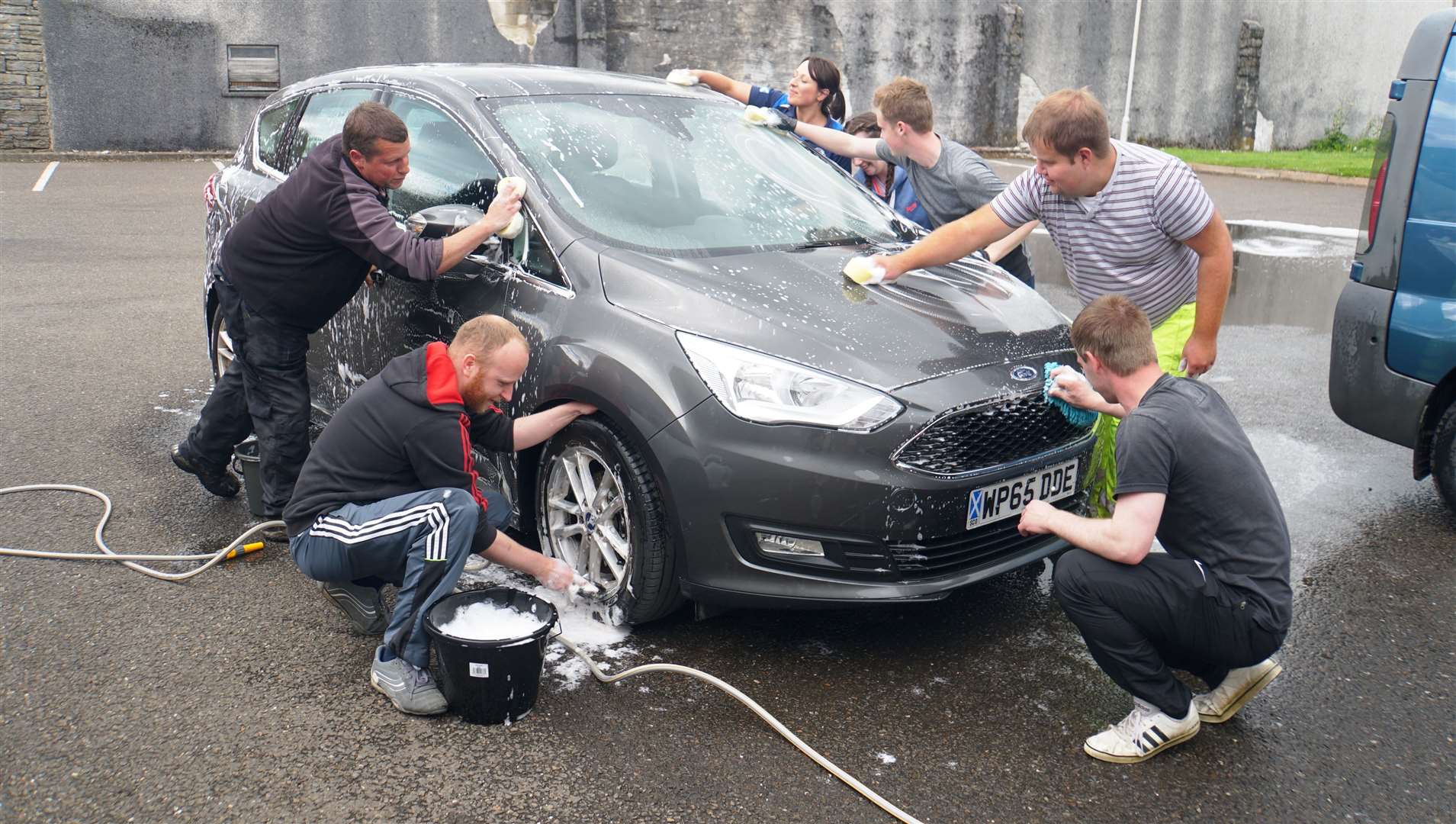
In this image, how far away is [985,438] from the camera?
3488 mm

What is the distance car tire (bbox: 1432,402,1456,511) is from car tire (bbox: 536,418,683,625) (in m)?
3.21

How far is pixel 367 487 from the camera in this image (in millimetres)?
3500

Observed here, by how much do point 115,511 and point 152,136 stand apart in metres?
16.3

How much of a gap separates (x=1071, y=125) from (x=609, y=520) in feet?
6.42

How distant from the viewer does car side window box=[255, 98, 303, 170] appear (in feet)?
17.5

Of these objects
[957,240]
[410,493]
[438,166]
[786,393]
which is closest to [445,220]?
[438,166]

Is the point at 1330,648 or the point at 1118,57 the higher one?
the point at 1118,57

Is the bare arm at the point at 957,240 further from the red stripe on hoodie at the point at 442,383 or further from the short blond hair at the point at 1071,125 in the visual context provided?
the red stripe on hoodie at the point at 442,383

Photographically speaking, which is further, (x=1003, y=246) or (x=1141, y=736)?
(x=1003, y=246)

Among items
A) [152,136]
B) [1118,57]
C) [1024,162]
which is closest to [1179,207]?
[152,136]

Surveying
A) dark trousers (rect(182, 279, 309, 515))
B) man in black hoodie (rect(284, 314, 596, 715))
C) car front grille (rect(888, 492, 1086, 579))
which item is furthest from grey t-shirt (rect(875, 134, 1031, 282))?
Result: dark trousers (rect(182, 279, 309, 515))

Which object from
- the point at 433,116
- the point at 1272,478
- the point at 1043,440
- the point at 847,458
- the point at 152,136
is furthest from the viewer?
the point at 152,136

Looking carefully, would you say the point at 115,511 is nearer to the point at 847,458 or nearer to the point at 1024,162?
the point at 847,458

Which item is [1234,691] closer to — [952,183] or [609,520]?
[609,520]
